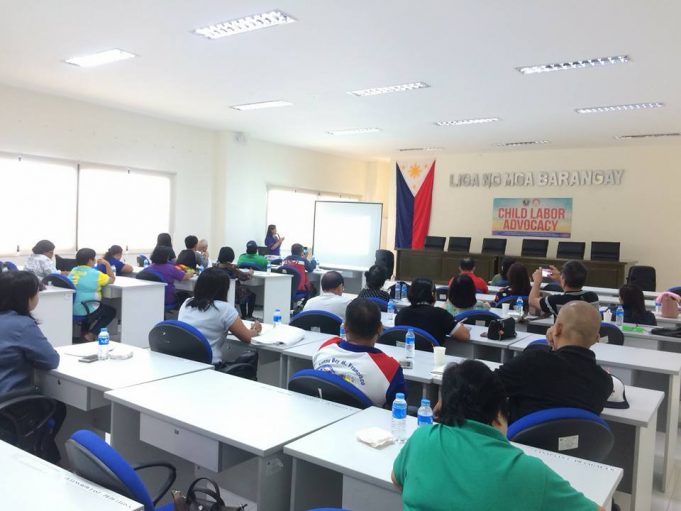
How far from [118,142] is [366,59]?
5.15 meters

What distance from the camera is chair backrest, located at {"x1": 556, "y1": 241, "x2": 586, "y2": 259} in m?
11.0

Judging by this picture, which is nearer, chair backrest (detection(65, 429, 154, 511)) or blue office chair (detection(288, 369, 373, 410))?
chair backrest (detection(65, 429, 154, 511))

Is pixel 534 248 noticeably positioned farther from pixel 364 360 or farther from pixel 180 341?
pixel 364 360

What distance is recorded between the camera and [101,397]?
264cm

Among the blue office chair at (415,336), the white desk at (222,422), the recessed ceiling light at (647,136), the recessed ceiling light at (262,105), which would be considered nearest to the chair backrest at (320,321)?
the blue office chair at (415,336)

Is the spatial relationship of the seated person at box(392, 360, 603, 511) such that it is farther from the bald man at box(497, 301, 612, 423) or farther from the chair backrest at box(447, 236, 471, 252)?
the chair backrest at box(447, 236, 471, 252)

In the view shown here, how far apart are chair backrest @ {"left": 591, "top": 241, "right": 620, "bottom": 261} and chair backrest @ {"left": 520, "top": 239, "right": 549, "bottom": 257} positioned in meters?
0.93

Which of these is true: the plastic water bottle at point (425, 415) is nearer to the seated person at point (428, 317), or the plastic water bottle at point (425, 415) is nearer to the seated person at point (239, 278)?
the seated person at point (428, 317)

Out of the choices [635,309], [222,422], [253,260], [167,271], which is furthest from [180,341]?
[253,260]

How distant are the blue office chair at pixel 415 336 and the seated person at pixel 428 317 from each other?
0.10 m

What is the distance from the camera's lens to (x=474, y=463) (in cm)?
131

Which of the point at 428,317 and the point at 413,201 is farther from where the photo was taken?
the point at 413,201

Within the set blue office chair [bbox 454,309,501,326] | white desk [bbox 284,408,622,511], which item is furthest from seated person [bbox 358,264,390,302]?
white desk [bbox 284,408,622,511]

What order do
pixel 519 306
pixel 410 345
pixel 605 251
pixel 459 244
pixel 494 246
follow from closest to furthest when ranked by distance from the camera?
pixel 410 345, pixel 519 306, pixel 605 251, pixel 494 246, pixel 459 244
